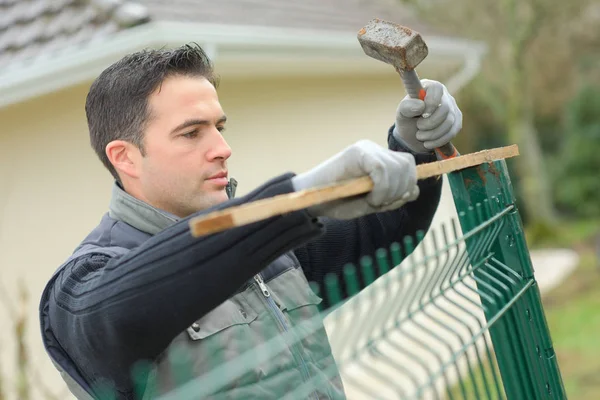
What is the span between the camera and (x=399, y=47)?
2.29 meters

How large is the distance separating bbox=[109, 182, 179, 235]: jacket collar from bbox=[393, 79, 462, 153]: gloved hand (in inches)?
31.0

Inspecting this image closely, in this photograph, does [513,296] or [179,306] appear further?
[513,296]

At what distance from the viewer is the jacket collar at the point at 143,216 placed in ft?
6.90

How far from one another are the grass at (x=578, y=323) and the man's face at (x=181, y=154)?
3.93 metres

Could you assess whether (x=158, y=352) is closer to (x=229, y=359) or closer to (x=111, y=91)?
(x=229, y=359)

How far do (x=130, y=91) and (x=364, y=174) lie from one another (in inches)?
30.6

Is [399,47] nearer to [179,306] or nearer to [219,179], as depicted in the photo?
[219,179]

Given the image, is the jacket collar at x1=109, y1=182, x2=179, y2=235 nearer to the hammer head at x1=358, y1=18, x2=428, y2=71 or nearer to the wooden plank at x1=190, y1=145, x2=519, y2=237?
the wooden plank at x1=190, y1=145, x2=519, y2=237

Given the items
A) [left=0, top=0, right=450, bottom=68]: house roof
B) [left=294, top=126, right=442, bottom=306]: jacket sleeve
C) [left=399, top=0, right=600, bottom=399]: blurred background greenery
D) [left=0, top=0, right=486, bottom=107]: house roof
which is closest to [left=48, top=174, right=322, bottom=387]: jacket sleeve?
[left=294, top=126, right=442, bottom=306]: jacket sleeve

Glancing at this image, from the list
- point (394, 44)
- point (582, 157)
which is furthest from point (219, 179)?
point (582, 157)

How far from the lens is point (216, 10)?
575cm

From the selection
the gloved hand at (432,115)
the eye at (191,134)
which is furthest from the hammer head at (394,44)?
the eye at (191,134)

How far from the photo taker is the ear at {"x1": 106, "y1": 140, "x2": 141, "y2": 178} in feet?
→ 7.13

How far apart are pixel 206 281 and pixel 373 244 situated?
1.02 m
